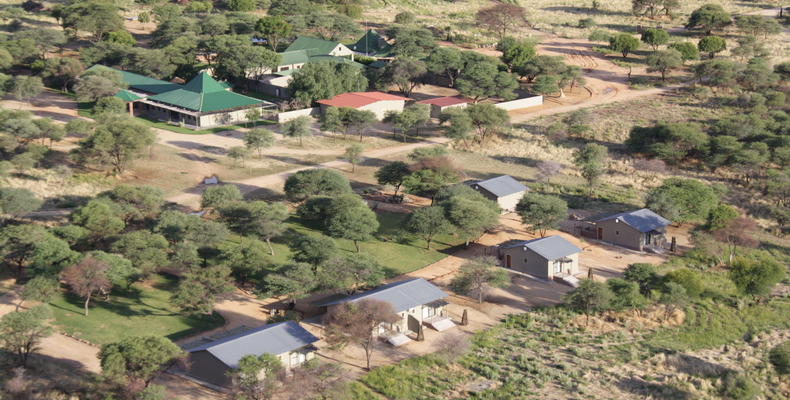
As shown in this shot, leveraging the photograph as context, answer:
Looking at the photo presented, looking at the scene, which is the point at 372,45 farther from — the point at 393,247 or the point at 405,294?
the point at 405,294

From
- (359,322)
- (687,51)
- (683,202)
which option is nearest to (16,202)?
(359,322)

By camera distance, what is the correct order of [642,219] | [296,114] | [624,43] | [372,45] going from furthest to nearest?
[372,45], [624,43], [296,114], [642,219]

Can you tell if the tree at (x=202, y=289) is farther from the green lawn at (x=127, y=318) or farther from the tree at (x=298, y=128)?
the tree at (x=298, y=128)

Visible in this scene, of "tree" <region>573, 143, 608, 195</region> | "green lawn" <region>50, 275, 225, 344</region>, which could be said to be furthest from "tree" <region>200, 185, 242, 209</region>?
"tree" <region>573, 143, 608, 195</region>

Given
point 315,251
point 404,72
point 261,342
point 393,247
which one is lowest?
point 393,247

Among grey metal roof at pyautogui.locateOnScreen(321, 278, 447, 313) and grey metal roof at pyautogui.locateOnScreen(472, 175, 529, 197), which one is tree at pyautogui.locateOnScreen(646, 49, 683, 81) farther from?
grey metal roof at pyautogui.locateOnScreen(321, 278, 447, 313)
